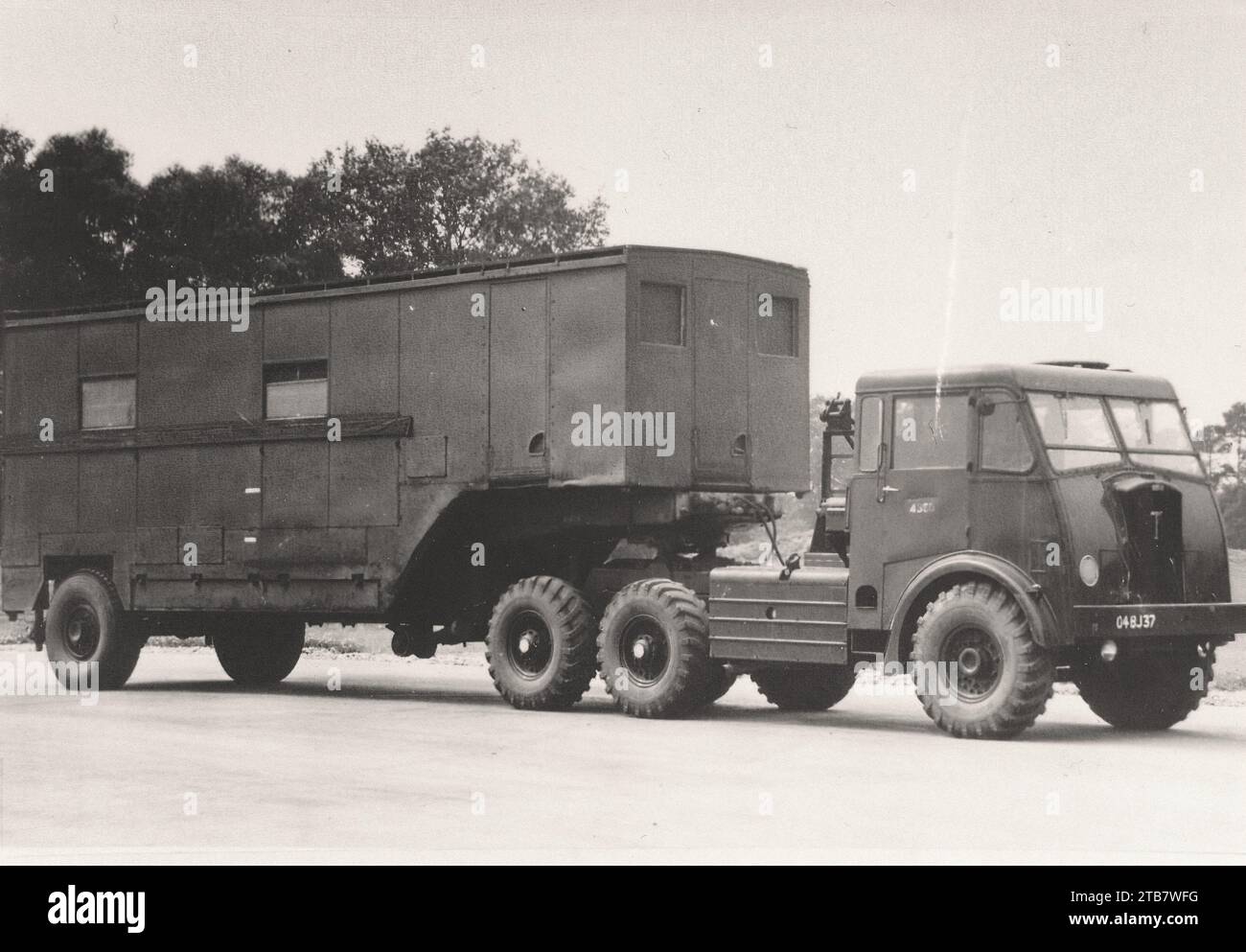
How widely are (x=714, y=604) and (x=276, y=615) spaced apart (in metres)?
5.66

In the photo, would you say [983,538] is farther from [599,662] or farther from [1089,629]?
[599,662]

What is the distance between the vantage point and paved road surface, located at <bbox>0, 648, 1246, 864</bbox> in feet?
31.6

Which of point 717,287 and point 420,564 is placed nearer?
point 717,287

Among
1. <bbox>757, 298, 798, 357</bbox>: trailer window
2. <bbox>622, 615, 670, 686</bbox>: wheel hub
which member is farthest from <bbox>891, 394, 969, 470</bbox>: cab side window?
<bbox>757, 298, 798, 357</bbox>: trailer window

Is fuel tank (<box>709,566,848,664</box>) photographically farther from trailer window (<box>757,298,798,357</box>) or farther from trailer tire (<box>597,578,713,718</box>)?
trailer window (<box>757,298,798,357</box>)

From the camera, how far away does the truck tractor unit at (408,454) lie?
56.0 ft

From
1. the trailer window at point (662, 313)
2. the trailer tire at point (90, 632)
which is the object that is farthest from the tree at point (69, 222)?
the trailer window at point (662, 313)

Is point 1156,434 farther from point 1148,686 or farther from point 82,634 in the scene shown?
point 82,634

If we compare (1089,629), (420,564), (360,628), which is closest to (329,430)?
(420,564)

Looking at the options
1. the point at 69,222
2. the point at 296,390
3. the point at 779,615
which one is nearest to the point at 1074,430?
the point at 779,615

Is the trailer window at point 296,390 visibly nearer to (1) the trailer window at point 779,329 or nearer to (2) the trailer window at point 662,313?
(2) the trailer window at point 662,313

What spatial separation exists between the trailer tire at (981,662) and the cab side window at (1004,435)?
93 cm

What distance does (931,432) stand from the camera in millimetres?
14875

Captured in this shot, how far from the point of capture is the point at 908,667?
14.8m
